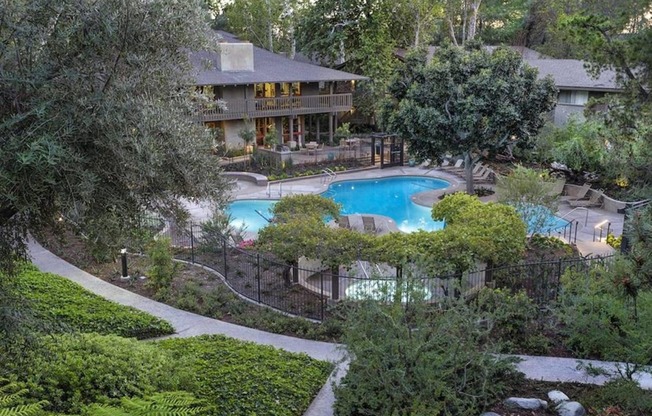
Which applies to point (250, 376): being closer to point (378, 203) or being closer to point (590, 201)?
point (378, 203)

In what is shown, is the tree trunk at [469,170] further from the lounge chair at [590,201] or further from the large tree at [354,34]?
the large tree at [354,34]

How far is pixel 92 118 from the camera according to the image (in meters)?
6.47

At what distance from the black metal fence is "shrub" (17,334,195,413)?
468 cm

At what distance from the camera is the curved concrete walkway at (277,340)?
1023 centimetres

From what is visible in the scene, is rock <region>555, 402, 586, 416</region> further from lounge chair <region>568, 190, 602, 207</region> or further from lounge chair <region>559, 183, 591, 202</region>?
lounge chair <region>559, 183, 591, 202</region>

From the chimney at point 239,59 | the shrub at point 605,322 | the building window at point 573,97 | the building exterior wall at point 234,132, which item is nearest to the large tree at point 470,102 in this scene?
the building window at point 573,97

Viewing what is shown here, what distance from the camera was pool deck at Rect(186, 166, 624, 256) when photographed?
20.3 metres

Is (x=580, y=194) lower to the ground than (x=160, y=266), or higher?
lower

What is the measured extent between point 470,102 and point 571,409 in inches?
644

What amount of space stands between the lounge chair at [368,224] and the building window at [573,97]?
61.4 ft

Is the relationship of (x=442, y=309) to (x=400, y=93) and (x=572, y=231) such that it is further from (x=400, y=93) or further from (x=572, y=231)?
(x=400, y=93)

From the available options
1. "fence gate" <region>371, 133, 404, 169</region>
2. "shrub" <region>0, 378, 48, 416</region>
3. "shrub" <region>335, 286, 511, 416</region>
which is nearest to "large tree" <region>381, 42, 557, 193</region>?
"fence gate" <region>371, 133, 404, 169</region>

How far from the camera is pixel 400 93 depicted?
1051 inches

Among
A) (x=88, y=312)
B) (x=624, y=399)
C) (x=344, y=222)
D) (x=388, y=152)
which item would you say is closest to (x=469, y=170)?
(x=344, y=222)
